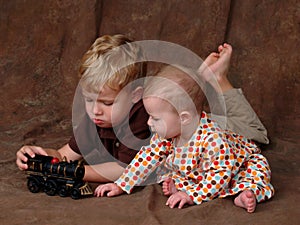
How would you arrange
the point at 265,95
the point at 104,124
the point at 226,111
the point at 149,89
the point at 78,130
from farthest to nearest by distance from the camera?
1. the point at 265,95
2. the point at 226,111
3. the point at 78,130
4. the point at 104,124
5. the point at 149,89

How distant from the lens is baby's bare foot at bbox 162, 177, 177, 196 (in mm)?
1952

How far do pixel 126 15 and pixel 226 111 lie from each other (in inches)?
30.2

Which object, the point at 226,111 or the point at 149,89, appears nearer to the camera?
the point at 149,89

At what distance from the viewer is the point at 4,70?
286 cm

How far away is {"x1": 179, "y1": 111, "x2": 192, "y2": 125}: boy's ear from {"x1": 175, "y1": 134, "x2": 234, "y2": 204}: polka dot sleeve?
81mm

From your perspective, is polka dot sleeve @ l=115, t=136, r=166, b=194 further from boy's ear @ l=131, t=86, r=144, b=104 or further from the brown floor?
boy's ear @ l=131, t=86, r=144, b=104

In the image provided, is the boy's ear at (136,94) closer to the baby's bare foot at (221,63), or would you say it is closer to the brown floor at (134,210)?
the brown floor at (134,210)

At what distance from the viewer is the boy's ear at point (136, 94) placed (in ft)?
6.77

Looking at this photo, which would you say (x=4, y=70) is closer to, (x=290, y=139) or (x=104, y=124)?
(x=104, y=124)

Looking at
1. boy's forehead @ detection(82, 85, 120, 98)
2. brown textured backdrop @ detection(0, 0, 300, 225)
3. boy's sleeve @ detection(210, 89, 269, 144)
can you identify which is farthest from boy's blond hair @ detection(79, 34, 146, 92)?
brown textured backdrop @ detection(0, 0, 300, 225)

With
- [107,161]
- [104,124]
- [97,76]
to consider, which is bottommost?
[107,161]

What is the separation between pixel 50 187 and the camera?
1.96 m

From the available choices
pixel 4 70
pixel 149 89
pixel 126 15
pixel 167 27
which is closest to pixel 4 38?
pixel 4 70

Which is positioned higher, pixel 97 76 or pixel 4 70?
pixel 97 76
